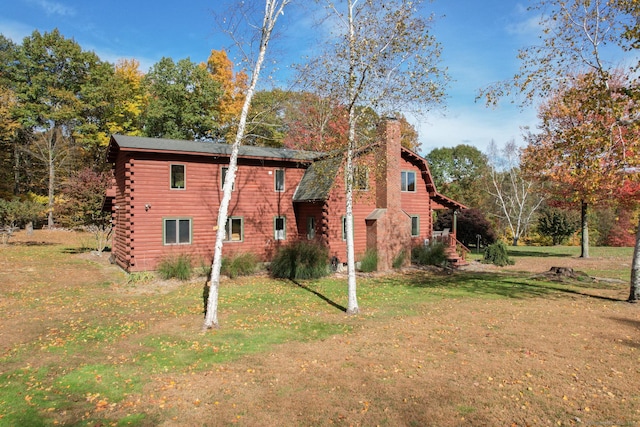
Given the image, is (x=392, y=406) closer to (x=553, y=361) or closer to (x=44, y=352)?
(x=553, y=361)

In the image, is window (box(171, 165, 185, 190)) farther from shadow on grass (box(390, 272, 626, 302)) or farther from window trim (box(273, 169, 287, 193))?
shadow on grass (box(390, 272, 626, 302))

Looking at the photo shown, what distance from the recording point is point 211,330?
921cm

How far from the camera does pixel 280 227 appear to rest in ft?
69.4

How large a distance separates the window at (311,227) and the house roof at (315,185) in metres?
1.26

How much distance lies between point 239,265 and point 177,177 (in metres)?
5.47

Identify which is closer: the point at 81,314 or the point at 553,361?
the point at 553,361

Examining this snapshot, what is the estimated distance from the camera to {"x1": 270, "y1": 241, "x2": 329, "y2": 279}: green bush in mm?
16984

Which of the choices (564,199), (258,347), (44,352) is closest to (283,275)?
(258,347)

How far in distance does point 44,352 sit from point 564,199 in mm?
28216

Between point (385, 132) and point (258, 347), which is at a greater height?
point (385, 132)

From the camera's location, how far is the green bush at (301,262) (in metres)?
17.0

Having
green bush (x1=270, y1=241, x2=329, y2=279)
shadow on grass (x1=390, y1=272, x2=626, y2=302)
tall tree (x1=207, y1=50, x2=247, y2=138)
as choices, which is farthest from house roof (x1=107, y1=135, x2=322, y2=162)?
tall tree (x1=207, y1=50, x2=247, y2=138)

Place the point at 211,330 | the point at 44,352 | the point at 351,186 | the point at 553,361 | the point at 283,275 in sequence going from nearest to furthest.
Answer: the point at 553,361, the point at 44,352, the point at 211,330, the point at 351,186, the point at 283,275

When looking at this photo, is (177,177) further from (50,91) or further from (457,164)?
(457,164)
